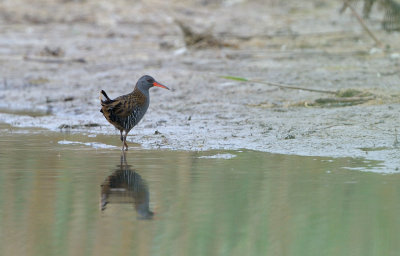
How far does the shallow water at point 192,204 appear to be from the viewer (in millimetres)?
4547

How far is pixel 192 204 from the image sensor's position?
17.9 feet

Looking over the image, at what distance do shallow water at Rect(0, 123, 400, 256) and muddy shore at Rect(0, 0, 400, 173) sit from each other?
70 cm

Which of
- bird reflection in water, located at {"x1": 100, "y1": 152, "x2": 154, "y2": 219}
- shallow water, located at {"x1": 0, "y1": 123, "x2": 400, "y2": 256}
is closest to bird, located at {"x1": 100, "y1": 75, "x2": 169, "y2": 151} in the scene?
shallow water, located at {"x1": 0, "y1": 123, "x2": 400, "y2": 256}

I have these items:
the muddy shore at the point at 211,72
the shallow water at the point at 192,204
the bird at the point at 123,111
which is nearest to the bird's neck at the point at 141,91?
the bird at the point at 123,111

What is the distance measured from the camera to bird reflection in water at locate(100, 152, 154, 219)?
17.9 feet

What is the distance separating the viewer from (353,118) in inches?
349

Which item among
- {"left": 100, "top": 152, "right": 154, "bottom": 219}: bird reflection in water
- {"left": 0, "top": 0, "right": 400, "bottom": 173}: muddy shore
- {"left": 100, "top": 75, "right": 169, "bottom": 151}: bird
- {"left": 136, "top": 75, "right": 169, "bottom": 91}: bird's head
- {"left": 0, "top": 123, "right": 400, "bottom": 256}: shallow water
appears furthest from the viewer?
{"left": 136, "top": 75, "right": 169, "bottom": 91}: bird's head

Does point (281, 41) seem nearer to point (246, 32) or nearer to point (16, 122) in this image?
point (246, 32)

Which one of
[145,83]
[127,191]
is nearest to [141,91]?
[145,83]

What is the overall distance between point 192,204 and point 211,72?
7.83 m

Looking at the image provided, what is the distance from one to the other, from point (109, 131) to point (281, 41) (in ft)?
28.9

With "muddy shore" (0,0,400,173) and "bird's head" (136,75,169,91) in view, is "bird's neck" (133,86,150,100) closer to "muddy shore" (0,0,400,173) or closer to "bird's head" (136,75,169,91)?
"bird's head" (136,75,169,91)

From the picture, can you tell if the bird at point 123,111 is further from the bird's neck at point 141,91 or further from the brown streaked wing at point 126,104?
the bird's neck at point 141,91

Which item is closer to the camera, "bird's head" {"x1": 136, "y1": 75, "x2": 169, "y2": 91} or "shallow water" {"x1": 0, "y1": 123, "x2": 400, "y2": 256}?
"shallow water" {"x1": 0, "y1": 123, "x2": 400, "y2": 256}
